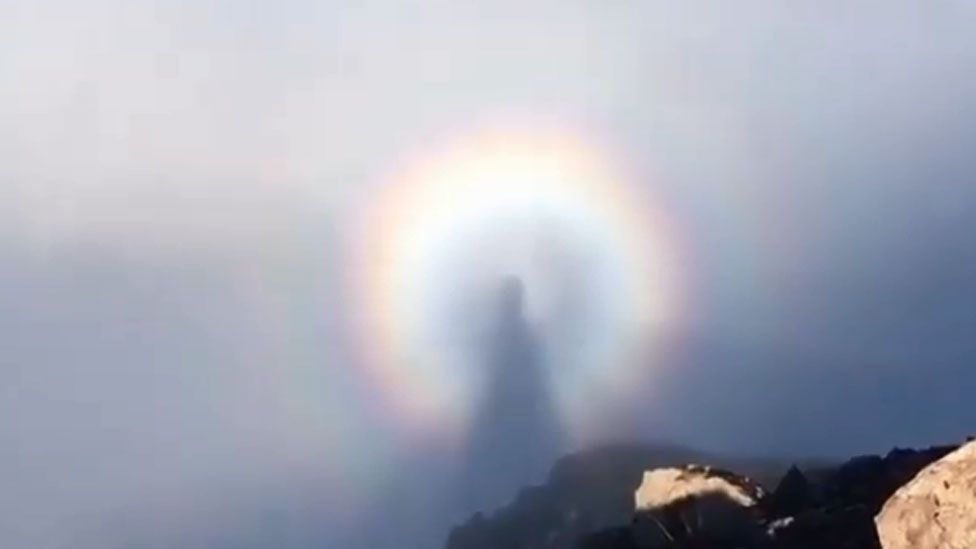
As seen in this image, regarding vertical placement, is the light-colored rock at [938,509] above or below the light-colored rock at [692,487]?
above

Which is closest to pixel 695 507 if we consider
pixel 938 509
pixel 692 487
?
pixel 692 487

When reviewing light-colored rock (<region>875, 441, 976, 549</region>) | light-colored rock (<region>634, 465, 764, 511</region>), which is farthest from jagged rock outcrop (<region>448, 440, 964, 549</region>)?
light-colored rock (<region>875, 441, 976, 549</region>)

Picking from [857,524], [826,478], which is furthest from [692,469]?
[857,524]

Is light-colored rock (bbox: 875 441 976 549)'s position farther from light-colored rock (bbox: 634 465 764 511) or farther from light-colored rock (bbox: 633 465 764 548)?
light-colored rock (bbox: 634 465 764 511)

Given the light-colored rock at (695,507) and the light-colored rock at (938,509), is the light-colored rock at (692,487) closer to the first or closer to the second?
the light-colored rock at (695,507)

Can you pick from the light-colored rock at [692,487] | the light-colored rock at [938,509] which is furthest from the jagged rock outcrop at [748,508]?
the light-colored rock at [938,509]

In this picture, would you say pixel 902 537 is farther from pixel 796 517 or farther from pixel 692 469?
pixel 692 469
